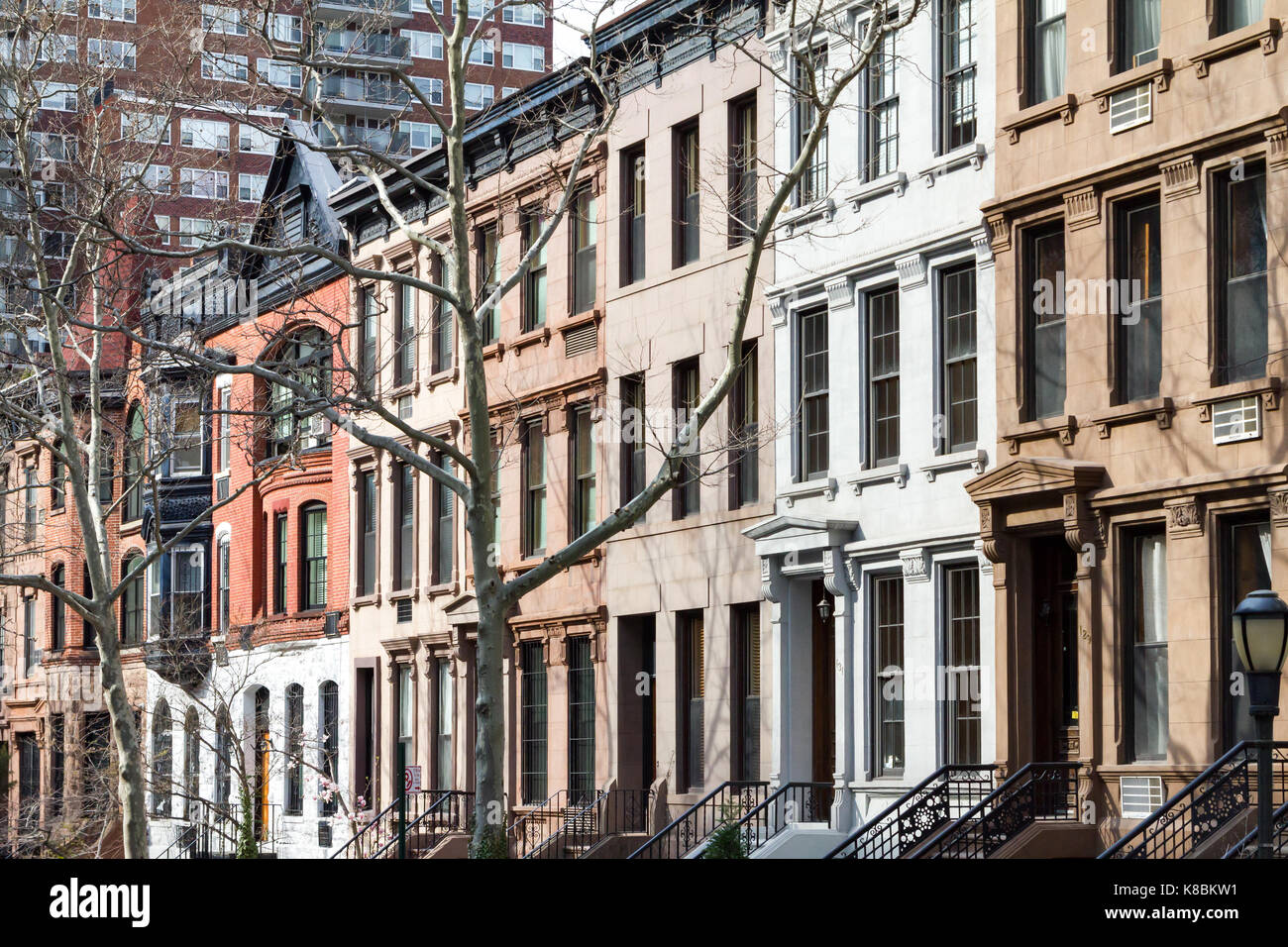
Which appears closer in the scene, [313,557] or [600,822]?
[600,822]

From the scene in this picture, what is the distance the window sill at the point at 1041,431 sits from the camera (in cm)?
2209

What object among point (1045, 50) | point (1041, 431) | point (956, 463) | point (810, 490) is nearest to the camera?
point (1041, 431)

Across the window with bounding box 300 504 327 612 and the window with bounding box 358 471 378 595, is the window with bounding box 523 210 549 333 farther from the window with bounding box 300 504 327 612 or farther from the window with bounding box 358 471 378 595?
the window with bounding box 300 504 327 612

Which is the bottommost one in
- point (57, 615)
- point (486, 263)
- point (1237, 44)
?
point (57, 615)

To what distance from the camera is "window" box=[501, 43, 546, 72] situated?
99125 millimetres

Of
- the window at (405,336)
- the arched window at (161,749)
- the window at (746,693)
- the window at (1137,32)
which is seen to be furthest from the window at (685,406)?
the arched window at (161,749)

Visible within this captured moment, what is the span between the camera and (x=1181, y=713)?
2042 cm

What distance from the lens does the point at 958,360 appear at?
24.0m

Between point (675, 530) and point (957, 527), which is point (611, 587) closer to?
point (675, 530)

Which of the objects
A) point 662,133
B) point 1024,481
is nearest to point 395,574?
point 662,133

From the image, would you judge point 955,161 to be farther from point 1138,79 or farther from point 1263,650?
point 1263,650

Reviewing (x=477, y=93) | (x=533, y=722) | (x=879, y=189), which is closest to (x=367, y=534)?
(x=533, y=722)

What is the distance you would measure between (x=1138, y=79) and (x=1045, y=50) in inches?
73.9

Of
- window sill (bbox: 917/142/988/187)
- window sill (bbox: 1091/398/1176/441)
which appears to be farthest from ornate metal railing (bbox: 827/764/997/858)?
window sill (bbox: 917/142/988/187)
